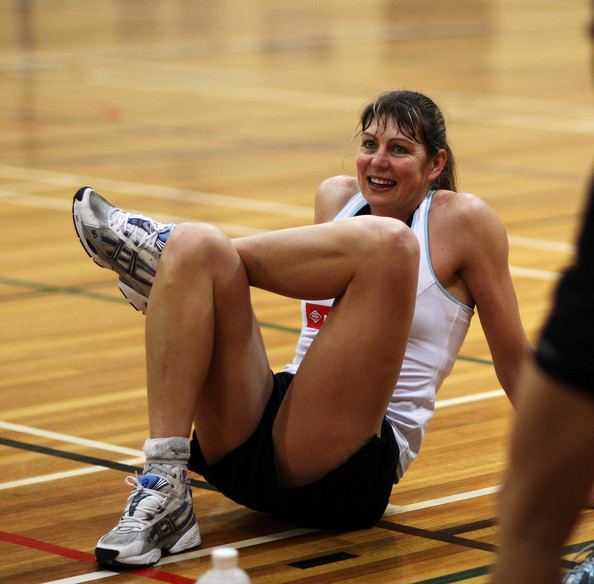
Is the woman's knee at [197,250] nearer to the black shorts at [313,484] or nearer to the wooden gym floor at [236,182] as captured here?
the black shorts at [313,484]

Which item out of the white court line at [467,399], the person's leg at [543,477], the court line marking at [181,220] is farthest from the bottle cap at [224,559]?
the court line marking at [181,220]

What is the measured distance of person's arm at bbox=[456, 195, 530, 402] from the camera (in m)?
3.14

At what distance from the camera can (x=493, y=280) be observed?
314cm

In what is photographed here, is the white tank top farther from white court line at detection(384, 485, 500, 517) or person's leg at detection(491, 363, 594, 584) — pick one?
person's leg at detection(491, 363, 594, 584)

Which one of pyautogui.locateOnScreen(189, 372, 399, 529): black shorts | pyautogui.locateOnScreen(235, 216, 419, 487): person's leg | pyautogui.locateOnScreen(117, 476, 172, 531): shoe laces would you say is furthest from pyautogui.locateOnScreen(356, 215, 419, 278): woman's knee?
pyautogui.locateOnScreen(117, 476, 172, 531): shoe laces

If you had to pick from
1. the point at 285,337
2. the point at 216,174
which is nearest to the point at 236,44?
the point at 216,174

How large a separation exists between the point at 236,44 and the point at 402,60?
2.37 metres

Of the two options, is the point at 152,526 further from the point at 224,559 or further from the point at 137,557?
the point at 224,559

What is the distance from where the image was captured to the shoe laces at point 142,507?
117 inches

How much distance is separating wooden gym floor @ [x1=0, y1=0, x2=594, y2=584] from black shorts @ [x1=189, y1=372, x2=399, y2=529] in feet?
0.17

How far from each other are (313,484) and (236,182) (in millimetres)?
5188

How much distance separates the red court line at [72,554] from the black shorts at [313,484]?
0.31 meters

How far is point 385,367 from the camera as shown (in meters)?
2.97

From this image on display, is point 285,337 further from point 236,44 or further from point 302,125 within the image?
point 236,44
